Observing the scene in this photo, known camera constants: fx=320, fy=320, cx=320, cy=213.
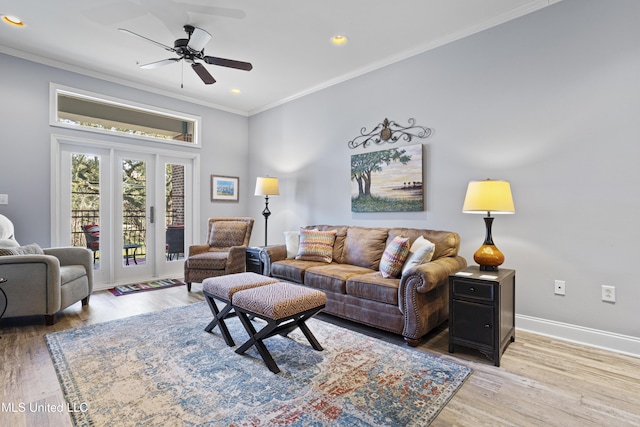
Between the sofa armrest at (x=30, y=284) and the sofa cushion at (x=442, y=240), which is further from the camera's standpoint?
the sofa cushion at (x=442, y=240)

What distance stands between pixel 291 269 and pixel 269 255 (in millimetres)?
438

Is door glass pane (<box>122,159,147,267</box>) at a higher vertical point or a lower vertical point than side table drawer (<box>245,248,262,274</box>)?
higher

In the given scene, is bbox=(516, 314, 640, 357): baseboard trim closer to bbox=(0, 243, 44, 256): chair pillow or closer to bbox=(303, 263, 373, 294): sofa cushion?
bbox=(303, 263, 373, 294): sofa cushion

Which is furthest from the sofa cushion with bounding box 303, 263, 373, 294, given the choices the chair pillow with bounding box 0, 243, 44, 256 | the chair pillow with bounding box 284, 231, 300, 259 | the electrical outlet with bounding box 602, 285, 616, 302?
the chair pillow with bounding box 0, 243, 44, 256

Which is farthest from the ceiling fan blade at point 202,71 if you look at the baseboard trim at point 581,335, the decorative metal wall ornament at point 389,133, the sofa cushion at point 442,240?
the baseboard trim at point 581,335

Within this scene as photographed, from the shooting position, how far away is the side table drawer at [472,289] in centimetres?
223

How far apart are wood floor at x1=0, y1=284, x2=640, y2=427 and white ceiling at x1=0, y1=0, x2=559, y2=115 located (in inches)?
110

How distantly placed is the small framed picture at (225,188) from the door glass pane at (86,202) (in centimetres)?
163

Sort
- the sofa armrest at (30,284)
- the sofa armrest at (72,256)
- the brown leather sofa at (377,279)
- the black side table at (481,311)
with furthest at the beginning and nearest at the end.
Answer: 1. the sofa armrest at (72,256)
2. the sofa armrest at (30,284)
3. the brown leather sofa at (377,279)
4. the black side table at (481,311)

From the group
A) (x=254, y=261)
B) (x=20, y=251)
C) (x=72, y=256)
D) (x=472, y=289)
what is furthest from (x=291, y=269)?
(x=20, y=251)

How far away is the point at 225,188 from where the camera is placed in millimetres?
5570

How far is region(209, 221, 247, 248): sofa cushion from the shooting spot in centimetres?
465

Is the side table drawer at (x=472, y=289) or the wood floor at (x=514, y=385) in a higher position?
the side table drawer at (x=472, y=289)

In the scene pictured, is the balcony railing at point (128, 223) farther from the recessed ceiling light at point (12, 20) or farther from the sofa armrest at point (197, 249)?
the recessed ceiling light at point (12, 20)
